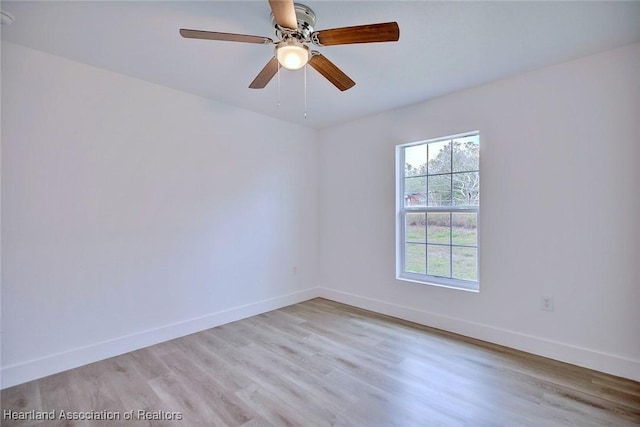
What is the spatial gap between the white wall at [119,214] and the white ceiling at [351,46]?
34 cm

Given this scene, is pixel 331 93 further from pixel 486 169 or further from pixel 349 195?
pixel 486 169

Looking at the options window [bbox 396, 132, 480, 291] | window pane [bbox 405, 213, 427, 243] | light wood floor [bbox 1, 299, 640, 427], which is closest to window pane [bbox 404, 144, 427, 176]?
window [bbox 396, 132, 480, 291]

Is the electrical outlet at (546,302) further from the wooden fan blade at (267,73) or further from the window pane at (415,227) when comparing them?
the wooden fan blade at (267,73)

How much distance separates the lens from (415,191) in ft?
11.4

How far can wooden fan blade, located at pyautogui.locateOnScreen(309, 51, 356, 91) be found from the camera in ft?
6.25

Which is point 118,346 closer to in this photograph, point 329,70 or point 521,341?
point 329,70

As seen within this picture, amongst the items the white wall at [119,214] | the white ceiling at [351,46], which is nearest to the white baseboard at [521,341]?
the white wall at [119,214]

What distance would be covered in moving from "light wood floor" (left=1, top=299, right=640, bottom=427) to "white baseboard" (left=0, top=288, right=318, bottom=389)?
67 mm

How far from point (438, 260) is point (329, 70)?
7.43ft

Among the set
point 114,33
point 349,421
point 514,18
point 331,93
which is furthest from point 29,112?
point 514,18

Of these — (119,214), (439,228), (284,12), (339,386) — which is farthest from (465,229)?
(119,214)

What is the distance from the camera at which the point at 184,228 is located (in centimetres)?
302

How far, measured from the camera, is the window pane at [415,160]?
133 inches

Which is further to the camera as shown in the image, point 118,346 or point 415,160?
point 415,160
